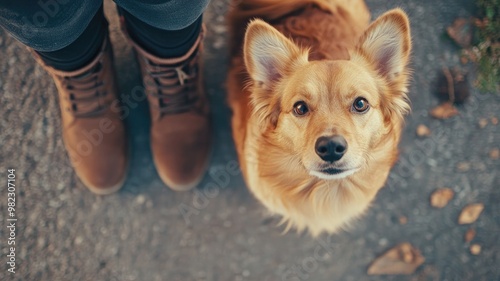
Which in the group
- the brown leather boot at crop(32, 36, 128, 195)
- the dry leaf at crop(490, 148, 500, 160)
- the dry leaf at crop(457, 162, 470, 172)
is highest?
the dry leaf at crop(490, 148, 500, 160)

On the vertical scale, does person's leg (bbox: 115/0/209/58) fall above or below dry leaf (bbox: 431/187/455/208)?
above

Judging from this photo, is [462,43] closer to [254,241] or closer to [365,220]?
[365,220]

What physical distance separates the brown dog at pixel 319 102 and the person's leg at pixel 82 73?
638 millimetres

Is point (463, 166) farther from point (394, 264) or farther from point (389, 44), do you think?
point (389, 44)

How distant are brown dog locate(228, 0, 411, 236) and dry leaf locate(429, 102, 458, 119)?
2.56 feet

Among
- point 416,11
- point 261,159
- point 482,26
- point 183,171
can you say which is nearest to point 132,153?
point 183,171

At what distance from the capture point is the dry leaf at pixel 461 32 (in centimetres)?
277

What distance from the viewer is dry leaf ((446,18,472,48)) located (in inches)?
109

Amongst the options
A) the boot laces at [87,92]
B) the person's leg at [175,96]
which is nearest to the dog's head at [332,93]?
the person's leg at [175,96]

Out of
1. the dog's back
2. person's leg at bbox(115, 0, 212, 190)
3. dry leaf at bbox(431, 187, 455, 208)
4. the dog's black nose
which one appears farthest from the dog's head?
dry leaf at bbox(431, 187, 455, 208)

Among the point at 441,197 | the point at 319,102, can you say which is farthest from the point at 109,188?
the point at 441,197

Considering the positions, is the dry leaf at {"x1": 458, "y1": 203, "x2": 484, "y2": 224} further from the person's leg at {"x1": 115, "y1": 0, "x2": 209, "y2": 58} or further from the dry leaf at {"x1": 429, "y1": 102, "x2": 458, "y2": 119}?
the person's leg at {"x1": 115, "y1": 0, "x2": 209, "y2": 58}

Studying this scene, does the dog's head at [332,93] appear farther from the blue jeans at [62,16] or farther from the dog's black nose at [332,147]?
the blue jeans at [62,16]

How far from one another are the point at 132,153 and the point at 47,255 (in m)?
0.75
